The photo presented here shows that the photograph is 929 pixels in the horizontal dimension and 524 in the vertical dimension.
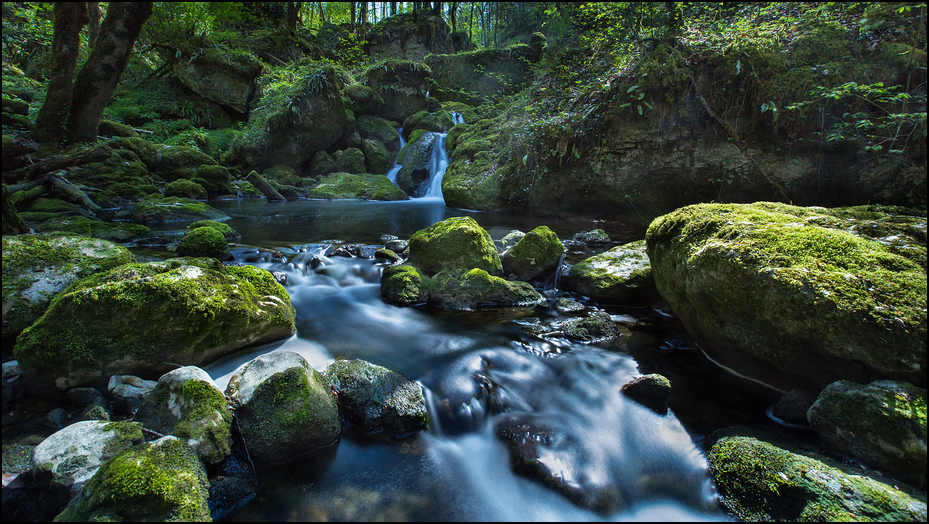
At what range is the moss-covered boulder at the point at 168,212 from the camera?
9.85m

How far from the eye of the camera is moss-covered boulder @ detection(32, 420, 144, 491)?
1.98m

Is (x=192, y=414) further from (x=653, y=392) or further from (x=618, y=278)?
(x=618, y=278)

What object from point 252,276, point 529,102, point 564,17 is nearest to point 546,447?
point 252,276

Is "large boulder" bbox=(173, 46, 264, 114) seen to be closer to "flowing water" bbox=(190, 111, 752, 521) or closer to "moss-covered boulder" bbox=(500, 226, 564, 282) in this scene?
"flowing water" bbox=(190, 111, 752, 521)

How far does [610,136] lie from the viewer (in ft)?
30.8

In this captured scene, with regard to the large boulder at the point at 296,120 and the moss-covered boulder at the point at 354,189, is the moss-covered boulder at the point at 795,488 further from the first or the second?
the large boulder at the point at 296,120

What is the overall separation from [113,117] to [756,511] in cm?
2576

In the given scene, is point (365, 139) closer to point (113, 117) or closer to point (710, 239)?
point (113, 117)

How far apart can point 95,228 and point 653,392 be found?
9.92m

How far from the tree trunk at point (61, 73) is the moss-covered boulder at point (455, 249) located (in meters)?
9.72

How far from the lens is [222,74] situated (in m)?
19.9

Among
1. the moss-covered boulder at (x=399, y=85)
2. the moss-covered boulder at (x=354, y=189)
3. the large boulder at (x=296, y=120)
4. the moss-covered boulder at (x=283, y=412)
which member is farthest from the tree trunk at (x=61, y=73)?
the moss-covered boulder at (x=399, y=85)

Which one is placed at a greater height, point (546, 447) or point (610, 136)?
point (610, 136)

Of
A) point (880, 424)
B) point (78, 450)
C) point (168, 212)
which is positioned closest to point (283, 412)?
point (78, 450)
